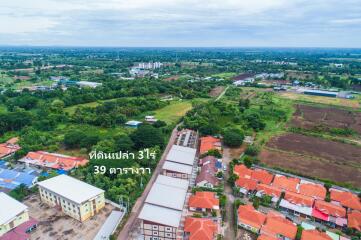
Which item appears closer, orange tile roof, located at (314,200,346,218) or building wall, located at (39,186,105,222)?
building wall, located at (39,186,105,222)

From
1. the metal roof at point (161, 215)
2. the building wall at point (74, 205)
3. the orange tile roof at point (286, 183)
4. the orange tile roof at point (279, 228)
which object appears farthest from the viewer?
the orange tile roof at point (286, 183)

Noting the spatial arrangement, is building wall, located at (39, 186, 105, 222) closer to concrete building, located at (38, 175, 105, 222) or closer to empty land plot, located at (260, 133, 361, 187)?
concrete building, located at (38, 175, 105, 222)

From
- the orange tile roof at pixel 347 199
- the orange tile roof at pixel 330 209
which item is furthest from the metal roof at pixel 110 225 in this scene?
the orange tile roof at pixel 347 199

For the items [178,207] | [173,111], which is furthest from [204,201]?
[173,111]

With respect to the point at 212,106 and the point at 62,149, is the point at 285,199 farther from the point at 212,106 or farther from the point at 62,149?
the point at 212,106

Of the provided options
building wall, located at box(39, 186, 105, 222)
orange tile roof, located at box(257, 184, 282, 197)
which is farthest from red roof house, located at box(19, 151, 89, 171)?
orange tile roof, located at box(257, 184, 282, 197)

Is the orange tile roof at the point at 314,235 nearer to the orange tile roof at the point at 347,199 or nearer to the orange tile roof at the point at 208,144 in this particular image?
the orange tile roof at the point at 347,199

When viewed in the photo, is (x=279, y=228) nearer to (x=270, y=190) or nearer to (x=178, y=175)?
(x=270, y=190)
